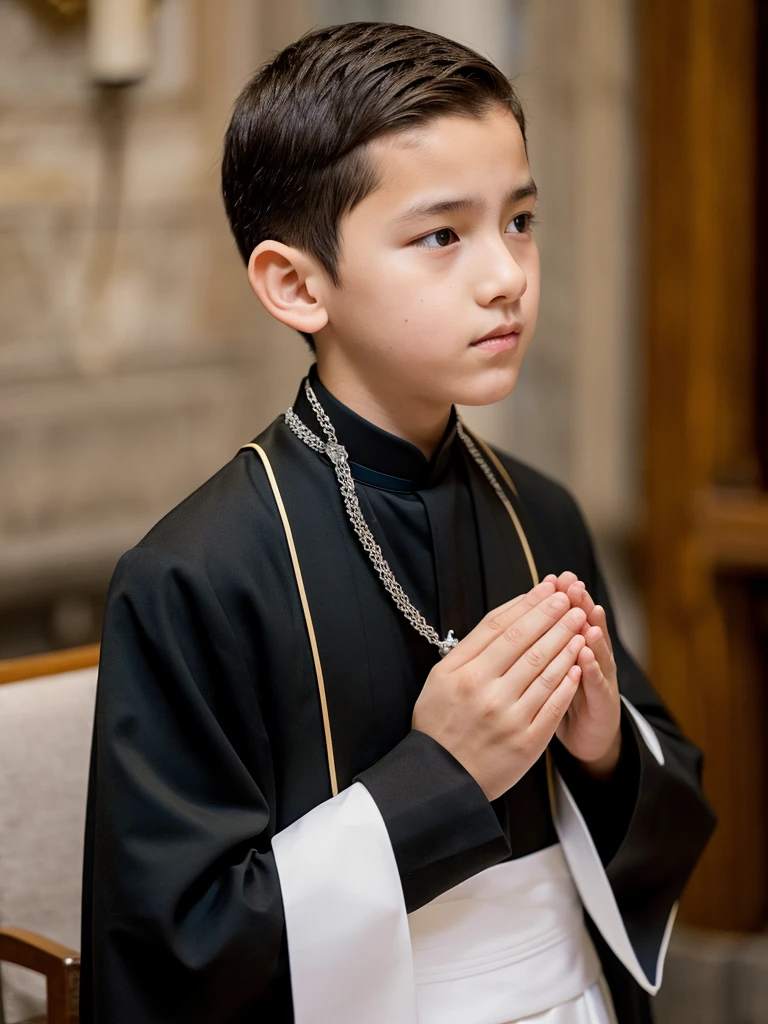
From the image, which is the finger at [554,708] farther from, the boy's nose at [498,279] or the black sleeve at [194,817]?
the boy's nose at [498,279]

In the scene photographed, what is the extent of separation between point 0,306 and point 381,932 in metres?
1.33

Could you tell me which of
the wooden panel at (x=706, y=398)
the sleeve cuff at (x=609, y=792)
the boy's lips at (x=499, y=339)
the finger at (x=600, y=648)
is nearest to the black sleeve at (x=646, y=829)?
the sleeve cuff at (x=609, y=792)

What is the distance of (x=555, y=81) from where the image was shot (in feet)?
8.71

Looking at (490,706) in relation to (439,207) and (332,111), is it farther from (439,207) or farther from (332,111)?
(332,111)

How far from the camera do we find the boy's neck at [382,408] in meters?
1.19

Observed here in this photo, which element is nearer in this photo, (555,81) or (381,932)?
(381,932)

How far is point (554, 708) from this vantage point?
1113 mm

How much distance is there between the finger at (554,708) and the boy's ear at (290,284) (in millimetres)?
395

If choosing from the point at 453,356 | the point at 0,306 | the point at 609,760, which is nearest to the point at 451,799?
the point at 609,760

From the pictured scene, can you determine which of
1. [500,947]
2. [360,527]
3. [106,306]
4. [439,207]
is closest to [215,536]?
[360,527]

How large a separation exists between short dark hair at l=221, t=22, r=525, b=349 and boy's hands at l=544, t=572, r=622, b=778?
1.21 feet

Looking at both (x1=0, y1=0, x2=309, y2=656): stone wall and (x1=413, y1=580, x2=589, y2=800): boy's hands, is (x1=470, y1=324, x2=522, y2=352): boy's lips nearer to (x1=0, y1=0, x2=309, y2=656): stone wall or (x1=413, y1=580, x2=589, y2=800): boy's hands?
(x1=413, y1=580, x2=589, y2=800): boy's hands

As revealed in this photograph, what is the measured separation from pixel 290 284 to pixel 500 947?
657mm

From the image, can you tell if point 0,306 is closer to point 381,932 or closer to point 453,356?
point 453,356
